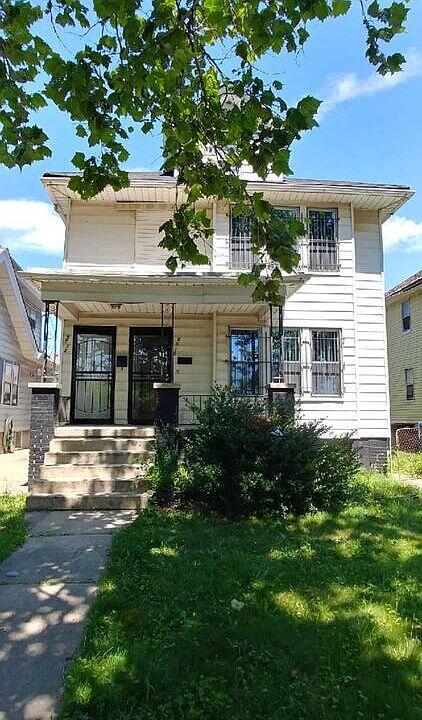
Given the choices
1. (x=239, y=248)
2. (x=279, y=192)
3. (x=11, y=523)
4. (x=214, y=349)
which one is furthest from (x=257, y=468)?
(x=279, y=192)

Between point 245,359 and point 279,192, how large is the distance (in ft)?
13.1

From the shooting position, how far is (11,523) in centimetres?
620

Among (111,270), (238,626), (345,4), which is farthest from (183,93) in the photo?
(111,270)

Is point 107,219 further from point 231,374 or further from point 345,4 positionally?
point 345,4

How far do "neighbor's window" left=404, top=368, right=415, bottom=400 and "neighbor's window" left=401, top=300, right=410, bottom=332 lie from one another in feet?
5.73

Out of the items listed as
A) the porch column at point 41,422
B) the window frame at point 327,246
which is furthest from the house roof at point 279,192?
the porch column at point 41,422

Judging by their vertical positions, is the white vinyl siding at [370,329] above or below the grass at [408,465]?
above

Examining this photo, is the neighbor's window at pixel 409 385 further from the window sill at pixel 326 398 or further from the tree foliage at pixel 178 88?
the tree foliage at pixel 178 88

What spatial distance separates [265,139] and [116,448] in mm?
6262

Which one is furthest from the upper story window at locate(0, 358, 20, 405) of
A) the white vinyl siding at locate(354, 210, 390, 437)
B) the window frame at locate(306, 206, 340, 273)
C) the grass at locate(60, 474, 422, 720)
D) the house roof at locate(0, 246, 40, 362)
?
the grass at locate(60, 474, 422, 720)

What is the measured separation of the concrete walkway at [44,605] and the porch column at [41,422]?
2.13 m

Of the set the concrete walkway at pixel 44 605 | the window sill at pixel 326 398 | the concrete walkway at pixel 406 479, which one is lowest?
the concrete walkway at pixel 44 605

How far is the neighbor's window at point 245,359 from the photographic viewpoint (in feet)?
39.7

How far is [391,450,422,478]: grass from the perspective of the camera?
11280mm
